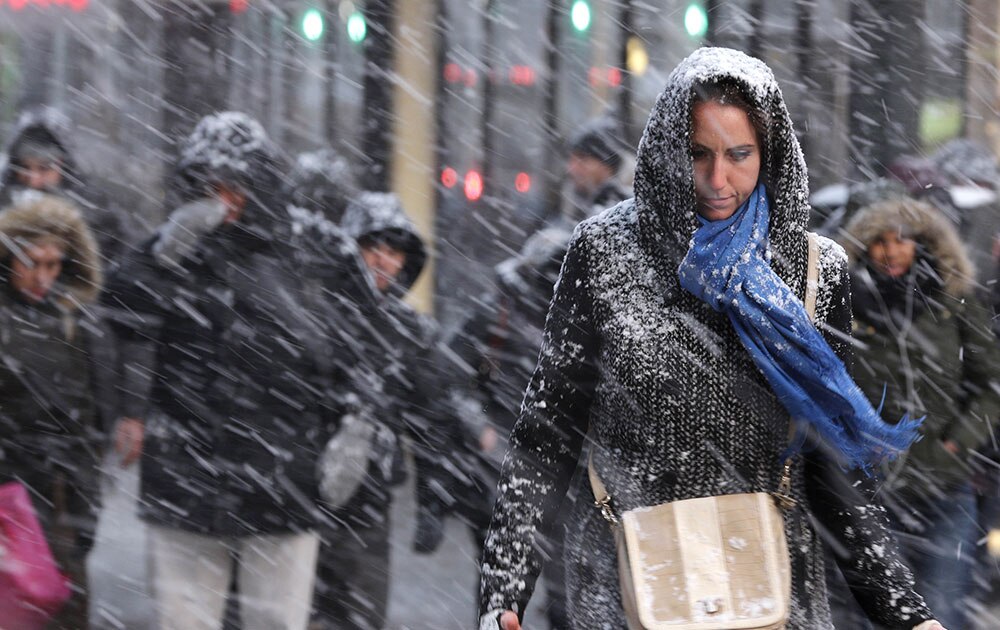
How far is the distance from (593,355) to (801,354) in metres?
0.44

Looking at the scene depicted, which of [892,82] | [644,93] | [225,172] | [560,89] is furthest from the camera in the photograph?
[560,89]

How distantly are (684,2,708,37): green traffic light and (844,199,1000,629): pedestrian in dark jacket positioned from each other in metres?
4.69

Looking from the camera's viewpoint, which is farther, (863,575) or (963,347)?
(963,347)

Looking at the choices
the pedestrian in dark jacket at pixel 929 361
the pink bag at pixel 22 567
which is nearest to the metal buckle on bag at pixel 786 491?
the pedestrian in dark jacket at pixel 929 361

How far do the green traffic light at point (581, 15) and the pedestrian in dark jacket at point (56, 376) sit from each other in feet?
19.4

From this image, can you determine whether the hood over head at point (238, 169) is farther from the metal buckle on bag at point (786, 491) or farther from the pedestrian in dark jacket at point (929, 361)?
the metal buckle on bag at point (786, 491)

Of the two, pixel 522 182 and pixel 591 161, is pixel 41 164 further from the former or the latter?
pixel 522 182

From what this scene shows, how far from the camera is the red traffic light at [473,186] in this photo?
12047mm

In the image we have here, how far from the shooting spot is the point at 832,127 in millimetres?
8641

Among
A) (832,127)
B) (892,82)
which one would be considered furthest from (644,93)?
(892,82)

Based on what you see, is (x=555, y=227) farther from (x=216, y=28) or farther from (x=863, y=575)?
(x=216, y=28)

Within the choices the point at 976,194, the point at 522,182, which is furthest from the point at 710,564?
the point at 522,182

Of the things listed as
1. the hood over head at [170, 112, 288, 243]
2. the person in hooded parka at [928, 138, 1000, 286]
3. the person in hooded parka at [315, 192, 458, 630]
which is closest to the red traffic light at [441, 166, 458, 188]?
the person in hooded parka at [928, 138, 1000, 286]

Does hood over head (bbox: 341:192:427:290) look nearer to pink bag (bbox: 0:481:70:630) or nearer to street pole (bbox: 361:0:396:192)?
pink bag (bbox: 0:481:70:630)
